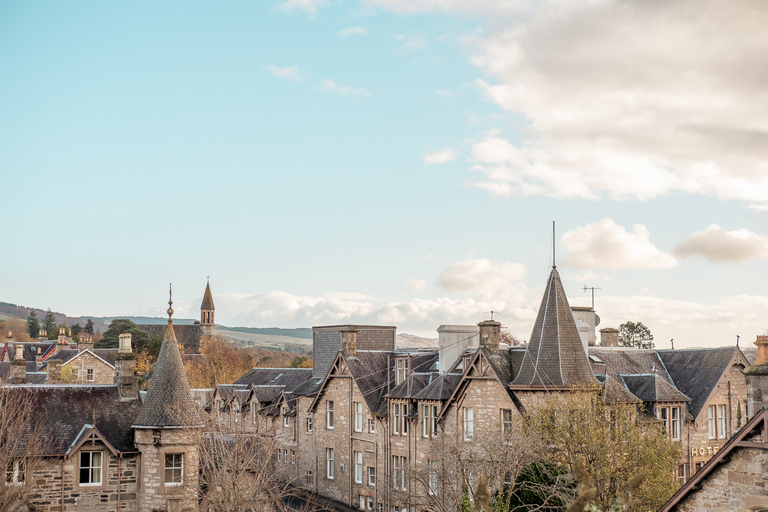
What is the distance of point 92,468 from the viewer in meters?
32.1

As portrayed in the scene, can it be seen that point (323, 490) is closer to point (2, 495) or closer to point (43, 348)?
point (2, 495)

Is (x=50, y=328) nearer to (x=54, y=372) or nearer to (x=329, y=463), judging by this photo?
(x=54, y=372)

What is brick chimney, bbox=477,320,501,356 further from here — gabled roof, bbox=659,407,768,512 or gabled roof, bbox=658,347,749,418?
gabled roof, bbox=659,407,768,512

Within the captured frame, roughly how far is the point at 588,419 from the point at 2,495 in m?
22.4

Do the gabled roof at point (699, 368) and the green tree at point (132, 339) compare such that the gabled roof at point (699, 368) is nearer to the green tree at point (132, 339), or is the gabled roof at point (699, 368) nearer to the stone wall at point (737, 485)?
the stone wall at point (737, 485)

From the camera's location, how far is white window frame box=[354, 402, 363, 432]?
47469mm

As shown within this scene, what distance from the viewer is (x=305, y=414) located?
53938 mm

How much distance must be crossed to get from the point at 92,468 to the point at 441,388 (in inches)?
685

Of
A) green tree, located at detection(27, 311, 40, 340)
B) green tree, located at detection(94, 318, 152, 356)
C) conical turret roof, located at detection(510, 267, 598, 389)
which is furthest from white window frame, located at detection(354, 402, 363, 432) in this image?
green tree, located at detection(27, 311, 40, 340)

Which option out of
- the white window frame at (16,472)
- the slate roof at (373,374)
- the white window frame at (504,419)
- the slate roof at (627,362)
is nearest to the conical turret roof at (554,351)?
the white window frame at (504,419)

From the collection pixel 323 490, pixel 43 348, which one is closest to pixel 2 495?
pixel 323 490

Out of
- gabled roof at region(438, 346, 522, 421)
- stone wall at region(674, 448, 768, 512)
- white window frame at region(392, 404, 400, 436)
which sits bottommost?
white window frame at region(392, 404, 400, 436)

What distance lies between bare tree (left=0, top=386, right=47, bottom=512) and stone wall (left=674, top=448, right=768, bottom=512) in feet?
78.3

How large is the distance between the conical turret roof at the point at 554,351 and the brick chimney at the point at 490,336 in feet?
5.82
